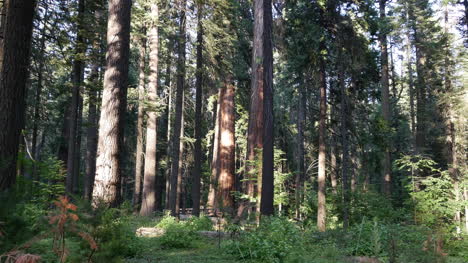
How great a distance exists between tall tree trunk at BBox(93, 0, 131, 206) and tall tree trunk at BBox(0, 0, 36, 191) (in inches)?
55.9

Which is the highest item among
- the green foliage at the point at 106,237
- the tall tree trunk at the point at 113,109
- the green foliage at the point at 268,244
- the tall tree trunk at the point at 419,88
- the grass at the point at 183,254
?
the tall tree trunk at the point at 419,88

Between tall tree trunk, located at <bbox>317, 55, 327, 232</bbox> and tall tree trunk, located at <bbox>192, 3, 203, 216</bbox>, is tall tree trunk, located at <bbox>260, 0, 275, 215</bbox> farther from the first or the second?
tall tree trunk, located at <bbox>192, 3, 203, 216</bbox>

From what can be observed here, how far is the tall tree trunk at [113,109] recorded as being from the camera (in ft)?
22.7

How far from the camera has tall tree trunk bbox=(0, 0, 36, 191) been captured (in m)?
6.04

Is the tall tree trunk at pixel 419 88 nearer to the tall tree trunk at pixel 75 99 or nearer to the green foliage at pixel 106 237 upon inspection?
the tall tree trunk at pixel 75 99

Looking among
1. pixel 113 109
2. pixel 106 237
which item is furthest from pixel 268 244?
pixel 113 109

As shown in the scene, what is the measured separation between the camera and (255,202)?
40.4 ft

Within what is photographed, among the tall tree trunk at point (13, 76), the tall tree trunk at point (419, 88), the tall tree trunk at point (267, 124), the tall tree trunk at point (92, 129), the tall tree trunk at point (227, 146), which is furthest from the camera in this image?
the tall tree trunk at point (419, 88)

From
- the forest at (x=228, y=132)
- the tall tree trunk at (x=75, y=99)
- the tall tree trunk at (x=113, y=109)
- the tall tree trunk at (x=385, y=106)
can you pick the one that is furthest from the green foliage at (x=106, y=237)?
the tall tree trunk at (x=385, y=106)

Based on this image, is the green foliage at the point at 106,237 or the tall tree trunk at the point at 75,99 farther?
the tall tree trunk at the point at 75,99

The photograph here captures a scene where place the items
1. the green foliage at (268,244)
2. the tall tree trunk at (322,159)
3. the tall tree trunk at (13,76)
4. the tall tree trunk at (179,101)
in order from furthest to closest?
1. the tall tree trunk at (179,101)
2. the tall tree trunk at (322,159)
3. the green foliage at (268,244)
4. the tall tree trunk at (13,76)

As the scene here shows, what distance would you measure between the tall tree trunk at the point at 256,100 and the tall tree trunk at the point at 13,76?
6.47 m

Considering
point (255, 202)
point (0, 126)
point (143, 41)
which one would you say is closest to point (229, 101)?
point (143, 41)

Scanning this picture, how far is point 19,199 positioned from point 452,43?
2452cm
